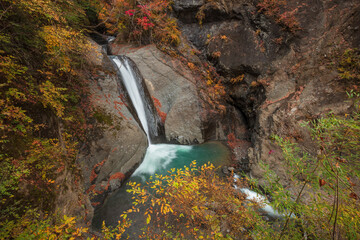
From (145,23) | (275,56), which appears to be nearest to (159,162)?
(145,23)

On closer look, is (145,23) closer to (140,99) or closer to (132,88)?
(132,88)

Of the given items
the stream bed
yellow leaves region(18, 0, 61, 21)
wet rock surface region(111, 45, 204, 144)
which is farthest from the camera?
wet rock surface region(111, 45, 204, 144)

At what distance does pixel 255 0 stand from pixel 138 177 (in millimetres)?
14390

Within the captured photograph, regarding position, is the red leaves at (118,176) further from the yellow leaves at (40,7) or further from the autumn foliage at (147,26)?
the autumn foliage at (147,26)

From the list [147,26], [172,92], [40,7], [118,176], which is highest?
[147,26]

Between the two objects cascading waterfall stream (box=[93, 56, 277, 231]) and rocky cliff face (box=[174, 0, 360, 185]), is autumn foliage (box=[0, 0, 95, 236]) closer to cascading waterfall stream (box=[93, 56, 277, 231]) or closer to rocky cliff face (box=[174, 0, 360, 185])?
cascading waterfall stream (box=[93, 56, 277, 231])

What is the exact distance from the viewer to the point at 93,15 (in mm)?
13047

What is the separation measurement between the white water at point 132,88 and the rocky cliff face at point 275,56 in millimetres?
6512

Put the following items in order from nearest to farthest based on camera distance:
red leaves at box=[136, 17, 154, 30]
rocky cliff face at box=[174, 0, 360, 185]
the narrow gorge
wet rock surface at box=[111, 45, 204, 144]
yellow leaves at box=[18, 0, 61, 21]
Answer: the narrow gorge, yellow leaves at box=[18, 0, 61, 21], rocky cliff face at box=[174, 0, 360, 185], wet rock surface at box=[111, 45, 204, 144], red leaves at box=[136, 17, 154, 30]

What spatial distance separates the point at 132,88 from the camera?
8.79 meters

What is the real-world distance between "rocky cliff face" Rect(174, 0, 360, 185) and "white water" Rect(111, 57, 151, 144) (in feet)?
21.4

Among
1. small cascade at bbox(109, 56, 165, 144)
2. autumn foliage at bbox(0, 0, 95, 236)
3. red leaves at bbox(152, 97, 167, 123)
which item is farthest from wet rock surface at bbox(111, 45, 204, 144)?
autumn foliage at bbox(0, 0, 95, 236)

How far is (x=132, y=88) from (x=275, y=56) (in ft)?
31.6

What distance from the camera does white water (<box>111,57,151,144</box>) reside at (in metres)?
8.51
